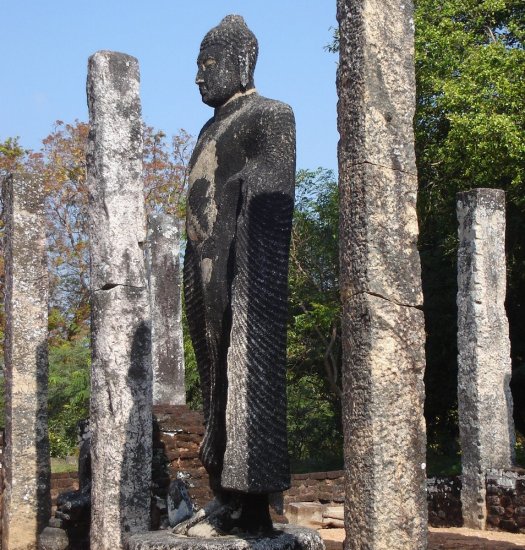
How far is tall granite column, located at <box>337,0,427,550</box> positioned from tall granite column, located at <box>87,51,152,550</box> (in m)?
3.68

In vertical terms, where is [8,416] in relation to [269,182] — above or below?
below

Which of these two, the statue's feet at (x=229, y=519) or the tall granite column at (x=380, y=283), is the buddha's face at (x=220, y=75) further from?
the statue's feet at (x=229, y=519)

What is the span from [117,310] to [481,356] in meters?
5.98

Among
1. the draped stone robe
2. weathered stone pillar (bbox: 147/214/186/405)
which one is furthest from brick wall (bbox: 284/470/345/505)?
the draped stone robe

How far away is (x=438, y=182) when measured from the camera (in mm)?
22141

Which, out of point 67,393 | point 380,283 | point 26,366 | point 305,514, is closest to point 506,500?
point 305,514

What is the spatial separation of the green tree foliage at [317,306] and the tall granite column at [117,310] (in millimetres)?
13769

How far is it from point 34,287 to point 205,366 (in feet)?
15.9

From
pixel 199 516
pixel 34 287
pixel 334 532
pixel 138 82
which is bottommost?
pixel 334 532

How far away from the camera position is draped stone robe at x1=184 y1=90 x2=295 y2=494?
6145mm

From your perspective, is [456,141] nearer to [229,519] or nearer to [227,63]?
[227,63]

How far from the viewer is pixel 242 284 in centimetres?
630

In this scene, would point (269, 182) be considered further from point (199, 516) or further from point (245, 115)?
point (199, 516)

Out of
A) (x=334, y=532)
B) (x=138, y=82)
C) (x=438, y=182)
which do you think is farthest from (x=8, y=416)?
(x=438, y=182)
